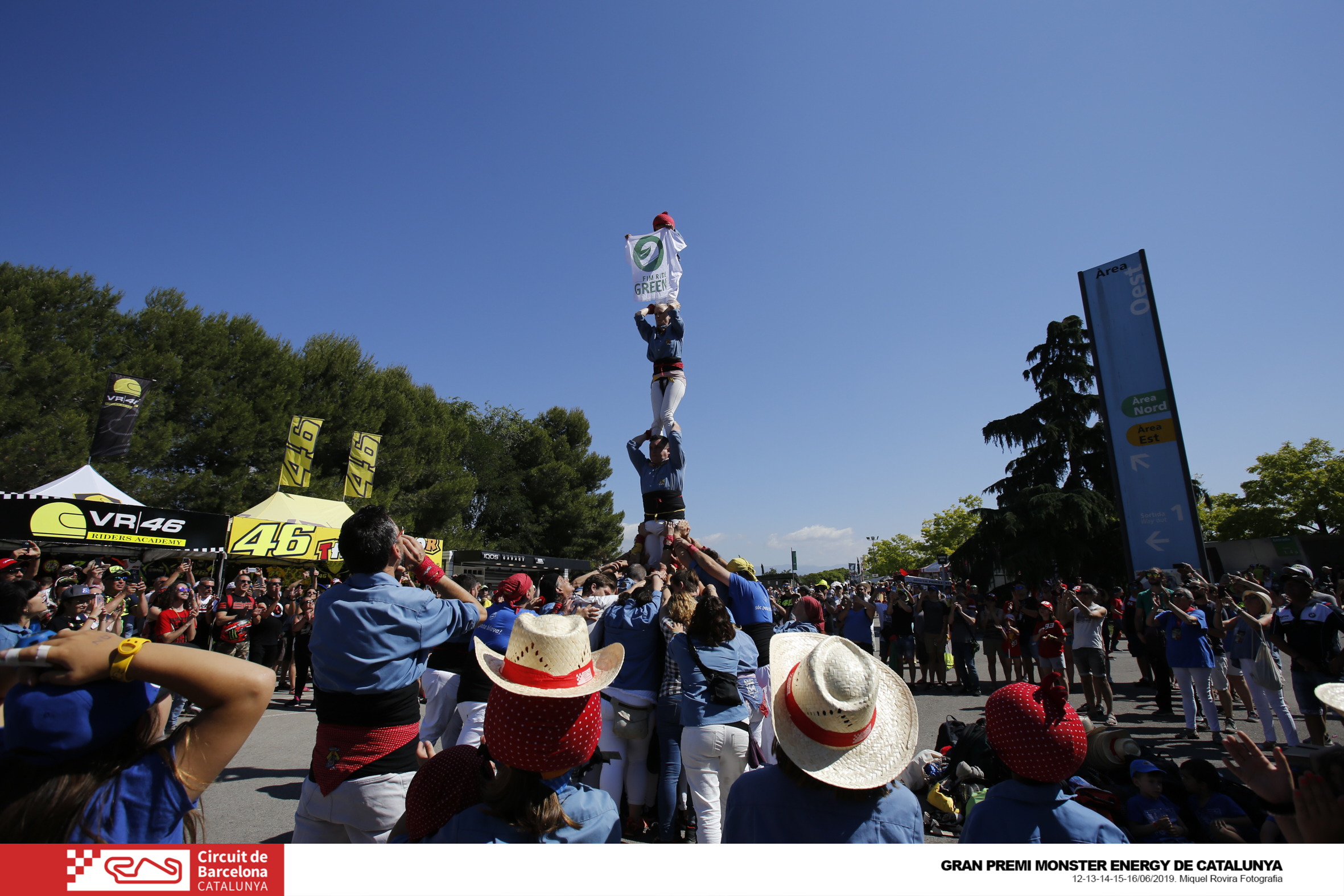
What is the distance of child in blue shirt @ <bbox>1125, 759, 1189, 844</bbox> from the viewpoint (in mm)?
3336

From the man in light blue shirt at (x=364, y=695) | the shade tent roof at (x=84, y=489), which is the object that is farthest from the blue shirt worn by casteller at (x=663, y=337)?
the shade tent roof at (x=84, y=489)

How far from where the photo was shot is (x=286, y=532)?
15.3 meters

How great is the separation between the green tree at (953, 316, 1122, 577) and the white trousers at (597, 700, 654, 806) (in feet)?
69.7

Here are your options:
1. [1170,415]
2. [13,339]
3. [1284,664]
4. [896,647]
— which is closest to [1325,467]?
[1170,415]

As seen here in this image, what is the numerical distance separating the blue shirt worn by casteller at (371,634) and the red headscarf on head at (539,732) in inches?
37.5

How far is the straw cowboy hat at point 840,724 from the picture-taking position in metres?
1.81

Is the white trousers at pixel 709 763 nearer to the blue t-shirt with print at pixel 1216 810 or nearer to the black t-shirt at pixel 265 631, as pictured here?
the blue t-shirt with print at pixel 1216 810

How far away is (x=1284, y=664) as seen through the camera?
37.2ft

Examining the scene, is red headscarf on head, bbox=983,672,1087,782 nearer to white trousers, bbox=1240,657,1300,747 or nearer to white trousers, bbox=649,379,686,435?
white trousers, bbox=1240,657,1300,747

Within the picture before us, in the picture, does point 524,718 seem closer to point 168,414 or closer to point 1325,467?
point 168,414

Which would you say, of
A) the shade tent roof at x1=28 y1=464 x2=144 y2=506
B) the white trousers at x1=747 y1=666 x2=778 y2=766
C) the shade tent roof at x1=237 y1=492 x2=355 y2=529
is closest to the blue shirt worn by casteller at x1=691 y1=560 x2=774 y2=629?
the white trousers at x1=747 y1=666 x2=778 y2=766

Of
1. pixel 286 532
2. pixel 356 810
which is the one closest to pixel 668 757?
pixel 356 810

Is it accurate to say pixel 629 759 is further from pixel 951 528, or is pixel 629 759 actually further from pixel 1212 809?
pixel 951 528

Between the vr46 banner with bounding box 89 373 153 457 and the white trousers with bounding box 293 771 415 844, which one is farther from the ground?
the vr46 banner with bounding box 89 373 153 457
